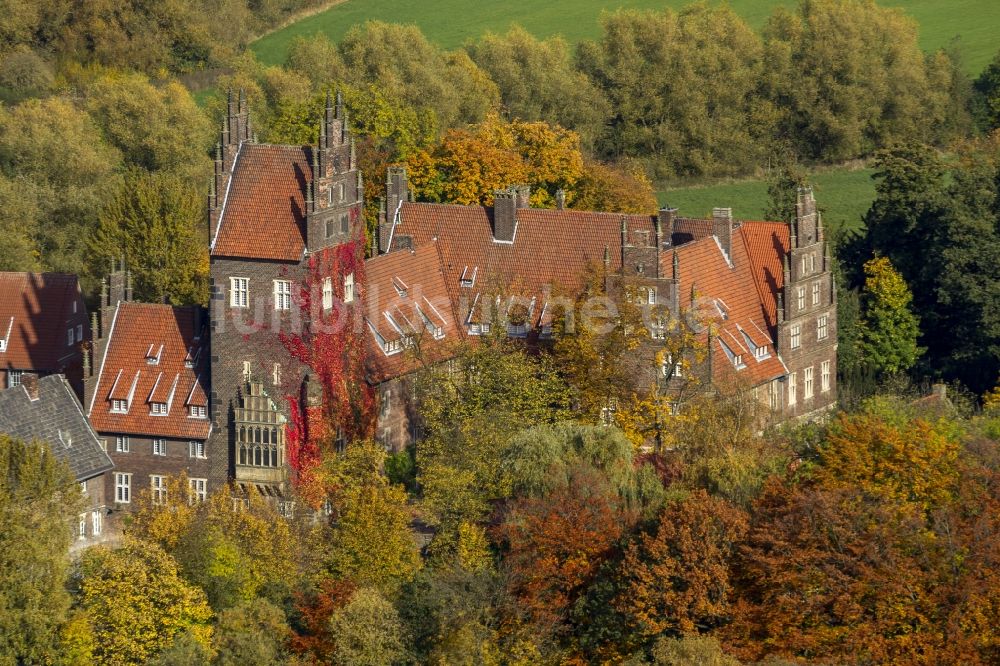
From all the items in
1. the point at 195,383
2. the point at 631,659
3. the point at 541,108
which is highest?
the point at 541,108

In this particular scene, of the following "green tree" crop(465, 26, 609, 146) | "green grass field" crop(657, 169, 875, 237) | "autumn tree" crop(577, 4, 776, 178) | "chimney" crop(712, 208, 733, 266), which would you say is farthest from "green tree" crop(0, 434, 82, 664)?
"autumn tree" crop(577, 4, 776, 178)

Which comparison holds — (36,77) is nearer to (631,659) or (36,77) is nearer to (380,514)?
(380,514)

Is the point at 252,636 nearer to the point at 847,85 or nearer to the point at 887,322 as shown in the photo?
the point at 887,322

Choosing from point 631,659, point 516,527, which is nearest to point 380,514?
point 516,527

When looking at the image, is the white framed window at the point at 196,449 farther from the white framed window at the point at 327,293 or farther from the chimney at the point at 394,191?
the chimney at the point at 394,191

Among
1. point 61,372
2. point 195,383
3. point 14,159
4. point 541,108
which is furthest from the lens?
point 541,108

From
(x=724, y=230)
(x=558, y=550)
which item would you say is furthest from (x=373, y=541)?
(x=724, y=230)

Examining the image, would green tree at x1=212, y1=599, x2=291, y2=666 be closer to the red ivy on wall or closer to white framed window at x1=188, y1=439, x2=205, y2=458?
the red ivy on wall
